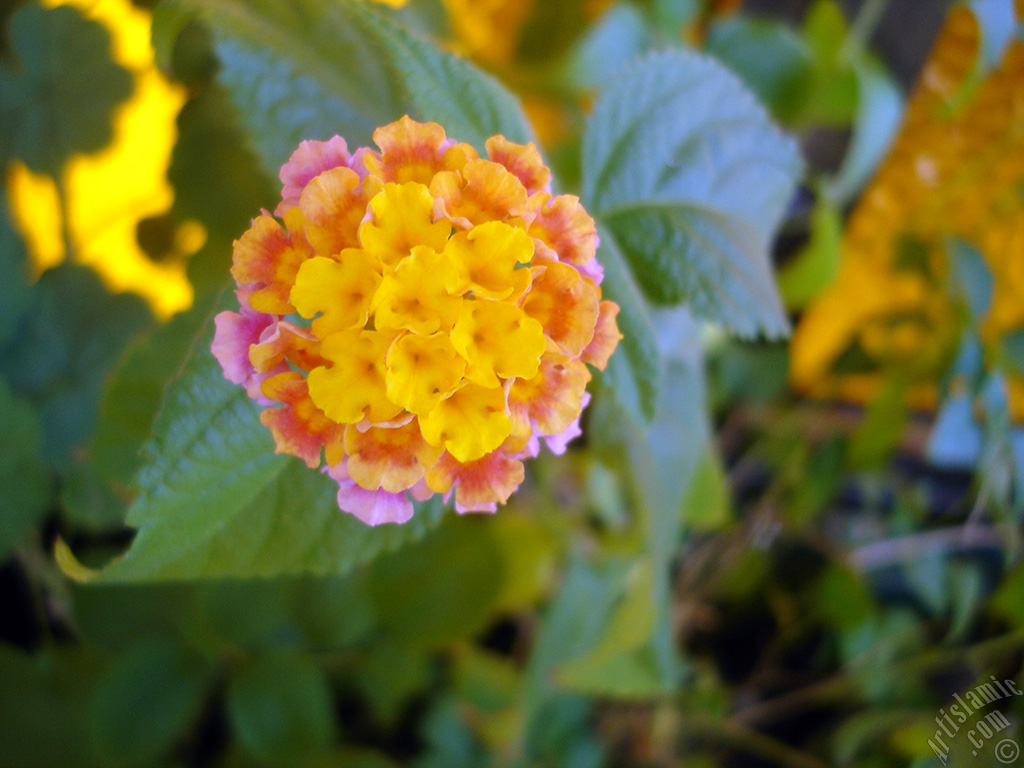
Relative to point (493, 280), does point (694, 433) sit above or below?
below

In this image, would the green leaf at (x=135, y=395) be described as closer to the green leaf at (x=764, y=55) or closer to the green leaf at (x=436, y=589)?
the green leaf at (x=436, y=589)

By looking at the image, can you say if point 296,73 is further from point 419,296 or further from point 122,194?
point 122,194

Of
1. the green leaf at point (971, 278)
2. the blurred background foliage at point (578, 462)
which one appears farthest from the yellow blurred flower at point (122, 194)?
the green leaf at point (971, 278)

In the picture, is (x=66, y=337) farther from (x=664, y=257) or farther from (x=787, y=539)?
(x=787, y=539)

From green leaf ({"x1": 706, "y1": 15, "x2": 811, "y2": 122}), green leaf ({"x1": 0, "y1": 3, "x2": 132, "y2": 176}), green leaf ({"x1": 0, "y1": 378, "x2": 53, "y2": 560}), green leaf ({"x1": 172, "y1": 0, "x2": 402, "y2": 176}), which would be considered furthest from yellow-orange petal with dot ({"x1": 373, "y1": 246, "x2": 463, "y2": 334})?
green leaf ({"x1": 706, "y1": 15, "x2": 811, "y2": 122})

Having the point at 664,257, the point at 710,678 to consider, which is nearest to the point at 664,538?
the point at 664,257

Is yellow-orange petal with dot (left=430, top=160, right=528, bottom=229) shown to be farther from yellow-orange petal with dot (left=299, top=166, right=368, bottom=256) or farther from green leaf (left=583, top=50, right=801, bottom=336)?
green leaf (left=583, top=50, right=801, bottom=336)

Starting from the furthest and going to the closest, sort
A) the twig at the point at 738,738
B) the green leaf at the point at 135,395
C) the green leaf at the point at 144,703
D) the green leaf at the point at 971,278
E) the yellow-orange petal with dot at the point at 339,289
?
1. the twig at the point at 738,738
2. the green leaf at the point at 971,278
3. the green leaf at the point at 144,703
4. the green leaf at the point at 135,395
5. the yellow-orange petal with dot at the point at 339,289

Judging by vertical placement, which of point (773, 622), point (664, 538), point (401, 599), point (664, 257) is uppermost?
point (664, 257)
